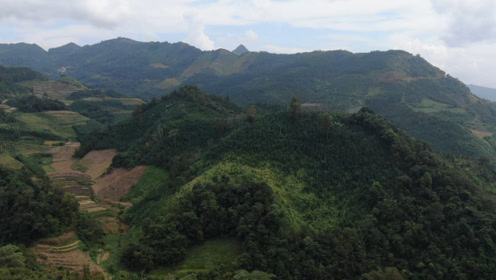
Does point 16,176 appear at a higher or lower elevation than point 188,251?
higher

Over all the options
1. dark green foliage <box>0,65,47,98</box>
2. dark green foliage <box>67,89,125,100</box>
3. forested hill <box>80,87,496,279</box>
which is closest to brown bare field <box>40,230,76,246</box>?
forested hill <box>80,87,496,279</box>

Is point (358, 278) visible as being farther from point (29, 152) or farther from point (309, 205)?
point (29, 152)

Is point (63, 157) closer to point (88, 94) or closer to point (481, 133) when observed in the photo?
point (88, 94)

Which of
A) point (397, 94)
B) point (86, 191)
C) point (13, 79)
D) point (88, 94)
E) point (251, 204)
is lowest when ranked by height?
point (86, 191)

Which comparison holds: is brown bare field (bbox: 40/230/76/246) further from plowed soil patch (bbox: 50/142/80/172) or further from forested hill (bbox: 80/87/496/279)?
plowed soil patch (bbox: 50/142/80/172)

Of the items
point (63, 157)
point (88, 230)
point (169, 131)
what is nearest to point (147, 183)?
point (169, 131)

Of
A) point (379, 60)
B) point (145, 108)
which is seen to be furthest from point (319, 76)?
point (145, 108)
